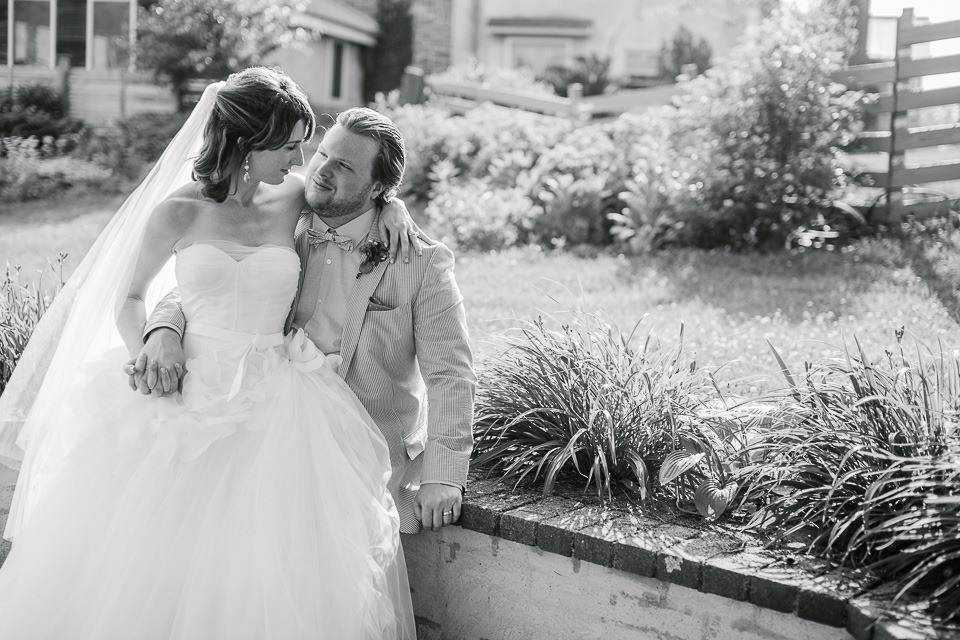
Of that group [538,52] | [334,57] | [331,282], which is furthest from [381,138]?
[538,52]

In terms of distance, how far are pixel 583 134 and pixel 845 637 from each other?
28.4 ft

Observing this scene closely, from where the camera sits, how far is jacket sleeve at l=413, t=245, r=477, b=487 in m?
3.29

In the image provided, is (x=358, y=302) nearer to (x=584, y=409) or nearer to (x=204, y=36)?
(x=584, y=409)

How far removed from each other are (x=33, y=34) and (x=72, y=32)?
40.5 inches

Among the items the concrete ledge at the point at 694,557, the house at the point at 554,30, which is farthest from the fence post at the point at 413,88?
the concrete ledge at the point at 694,557

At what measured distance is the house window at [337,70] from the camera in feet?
81.4

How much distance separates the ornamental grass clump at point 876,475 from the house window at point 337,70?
2297cm

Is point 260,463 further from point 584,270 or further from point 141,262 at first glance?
point 584,270

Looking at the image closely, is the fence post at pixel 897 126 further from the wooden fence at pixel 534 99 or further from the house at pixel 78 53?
the house at pixel 78 53

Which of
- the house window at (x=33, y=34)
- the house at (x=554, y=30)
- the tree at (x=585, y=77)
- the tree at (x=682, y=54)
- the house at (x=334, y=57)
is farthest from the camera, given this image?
the house at (x=554, y=30)

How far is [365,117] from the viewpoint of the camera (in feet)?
10.7

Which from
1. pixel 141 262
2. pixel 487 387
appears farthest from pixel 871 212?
pixel 141 262

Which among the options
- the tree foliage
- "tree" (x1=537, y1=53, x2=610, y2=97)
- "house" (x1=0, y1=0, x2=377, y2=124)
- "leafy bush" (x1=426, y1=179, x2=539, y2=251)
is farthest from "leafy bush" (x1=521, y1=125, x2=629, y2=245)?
"tree" (x1=537, y1=53, x2=610, y2=97)

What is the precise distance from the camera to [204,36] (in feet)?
57.2
